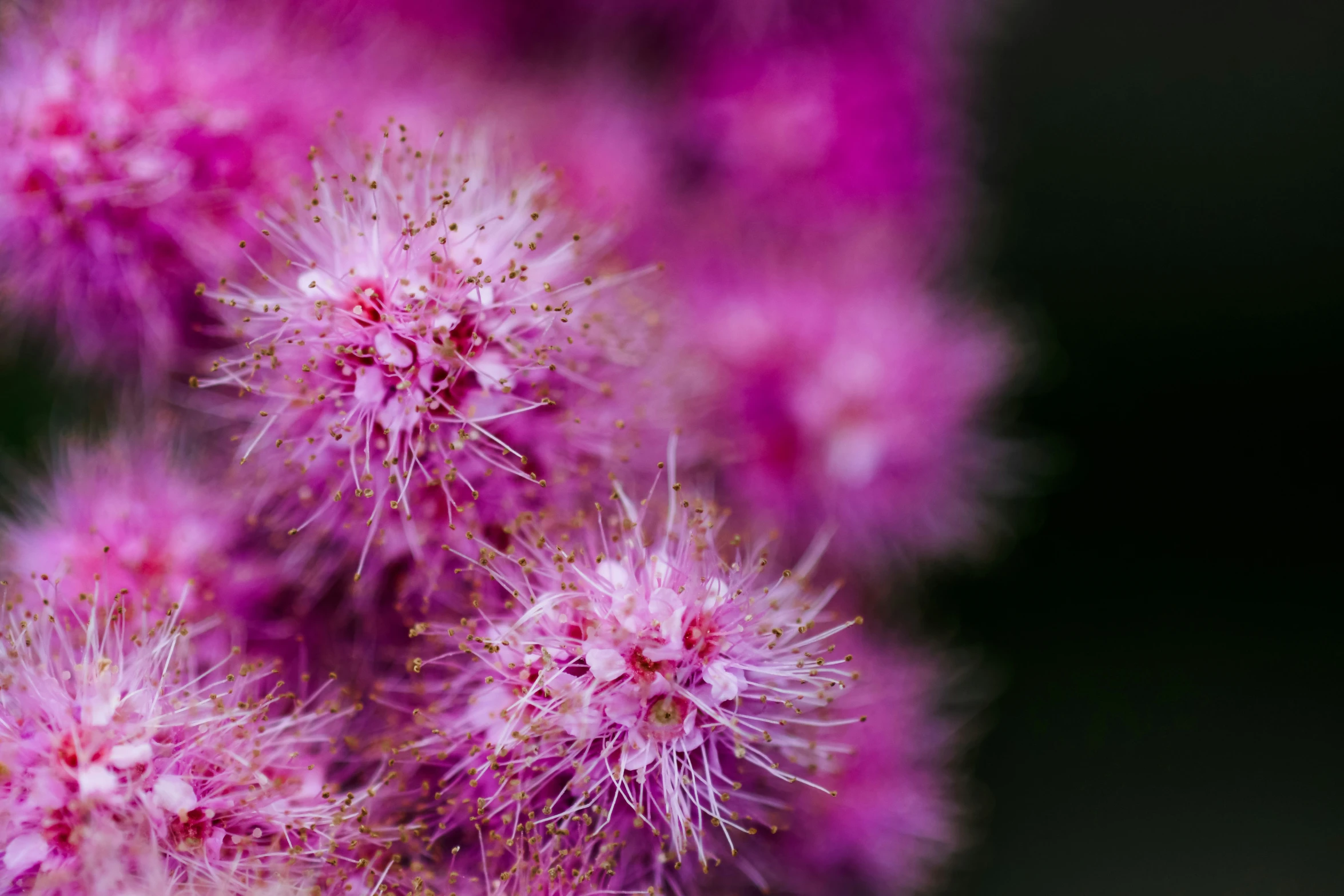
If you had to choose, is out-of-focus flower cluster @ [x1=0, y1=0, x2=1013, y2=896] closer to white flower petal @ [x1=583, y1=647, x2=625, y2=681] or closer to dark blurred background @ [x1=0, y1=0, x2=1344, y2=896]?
white flower petal @ [x1=583, y1=647, x2=625, y2=681]

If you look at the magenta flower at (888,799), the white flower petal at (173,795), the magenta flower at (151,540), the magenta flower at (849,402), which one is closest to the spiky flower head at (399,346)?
the magenta flower at (151,540)

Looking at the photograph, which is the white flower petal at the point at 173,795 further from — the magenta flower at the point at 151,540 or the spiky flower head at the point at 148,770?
the magenta flower at the point at 151,540

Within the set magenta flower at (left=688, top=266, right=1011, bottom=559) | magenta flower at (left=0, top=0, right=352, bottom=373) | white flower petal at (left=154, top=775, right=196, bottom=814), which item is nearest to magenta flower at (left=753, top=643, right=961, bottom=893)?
magenta flower at (left=688, top=266, right=1011, bottom=559)

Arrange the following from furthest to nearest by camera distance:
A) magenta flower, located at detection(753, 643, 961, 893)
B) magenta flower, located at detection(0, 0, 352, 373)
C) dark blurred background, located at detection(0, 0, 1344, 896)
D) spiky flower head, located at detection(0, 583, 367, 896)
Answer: dark blurred background, located at detection(0, 0, 1344, 896), magenta flower, located at detection(753, 643, 961, 893), magenta flower, located at detection(0, 0, 352, 373), spiky flower head, located at detection(0, 583, 367, 896)

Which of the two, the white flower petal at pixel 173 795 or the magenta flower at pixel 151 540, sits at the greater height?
the magenta flower at pixel 151 540

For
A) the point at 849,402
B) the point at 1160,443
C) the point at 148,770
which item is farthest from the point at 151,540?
the point at 1160,443

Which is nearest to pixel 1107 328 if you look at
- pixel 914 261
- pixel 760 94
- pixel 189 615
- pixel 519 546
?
pixel 914 261
